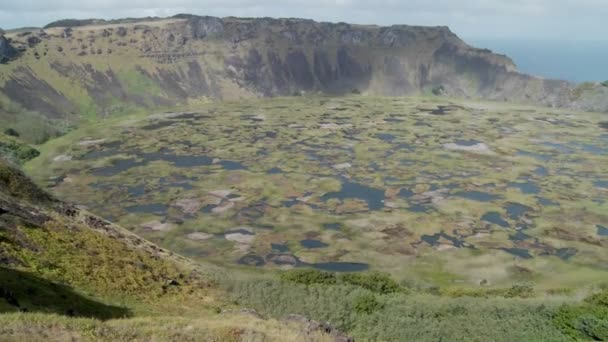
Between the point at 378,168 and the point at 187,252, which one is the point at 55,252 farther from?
the point at 378,168

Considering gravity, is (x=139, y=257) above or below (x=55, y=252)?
below

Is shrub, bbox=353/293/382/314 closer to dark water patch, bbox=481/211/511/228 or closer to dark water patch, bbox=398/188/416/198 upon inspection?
dark water patch, bbox=481/211/511/228

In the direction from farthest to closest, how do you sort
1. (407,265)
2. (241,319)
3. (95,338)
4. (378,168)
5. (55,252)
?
(378,168) < (407,265) < (55,252) < (241,319) < (95,338)

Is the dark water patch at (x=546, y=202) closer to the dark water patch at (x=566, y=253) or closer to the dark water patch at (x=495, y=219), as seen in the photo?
the dark water patch at (x=495, y=219)

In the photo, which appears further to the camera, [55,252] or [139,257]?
[139,257]

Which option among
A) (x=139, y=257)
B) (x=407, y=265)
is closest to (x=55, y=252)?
(x=139, y=257)

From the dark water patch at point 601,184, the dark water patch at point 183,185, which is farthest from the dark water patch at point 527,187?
the dark water patch at point 183,185

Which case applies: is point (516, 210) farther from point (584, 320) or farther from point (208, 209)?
point (584, 320)

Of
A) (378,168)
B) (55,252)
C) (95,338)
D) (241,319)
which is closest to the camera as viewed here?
(95,338)
